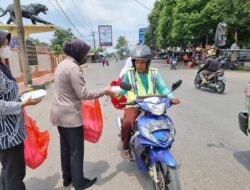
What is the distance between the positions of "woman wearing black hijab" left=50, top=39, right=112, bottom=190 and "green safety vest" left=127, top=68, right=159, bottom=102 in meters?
0.47

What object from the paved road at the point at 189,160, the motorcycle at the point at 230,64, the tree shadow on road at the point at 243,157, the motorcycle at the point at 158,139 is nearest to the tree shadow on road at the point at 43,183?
the paved road at the point at 189,160

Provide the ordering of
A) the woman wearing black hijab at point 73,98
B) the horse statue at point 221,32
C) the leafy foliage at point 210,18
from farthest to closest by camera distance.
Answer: the horse statue at point 221,32 → the leafy foliage at point 210,18 → the woman wearing black hijab at point 73,98

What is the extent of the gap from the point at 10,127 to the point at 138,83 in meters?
1.61

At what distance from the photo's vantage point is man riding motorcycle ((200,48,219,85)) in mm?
10230

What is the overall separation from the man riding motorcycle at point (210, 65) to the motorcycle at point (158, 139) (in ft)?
26.1

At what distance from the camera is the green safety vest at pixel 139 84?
3.29 meters

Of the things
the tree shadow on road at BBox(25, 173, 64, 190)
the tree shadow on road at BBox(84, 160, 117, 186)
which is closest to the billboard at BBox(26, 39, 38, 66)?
the tree shadow on road at BBox(84, 160, 117, 186)

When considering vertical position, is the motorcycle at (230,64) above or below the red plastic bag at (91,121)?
below

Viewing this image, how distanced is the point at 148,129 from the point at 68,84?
3.18 feet

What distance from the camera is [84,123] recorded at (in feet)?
10.5

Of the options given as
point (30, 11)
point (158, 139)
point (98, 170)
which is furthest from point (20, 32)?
point (30, 11)

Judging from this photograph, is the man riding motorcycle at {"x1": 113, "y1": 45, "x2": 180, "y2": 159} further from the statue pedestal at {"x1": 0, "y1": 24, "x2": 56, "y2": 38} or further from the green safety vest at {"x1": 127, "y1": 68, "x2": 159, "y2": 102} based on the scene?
the statue pedestal at {"x1": 0, "y1": 24, "x2": 56, "y2": 38}

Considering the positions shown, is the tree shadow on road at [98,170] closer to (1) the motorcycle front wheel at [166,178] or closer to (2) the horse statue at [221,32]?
(1) the motorcycle front wheel at [166,178]

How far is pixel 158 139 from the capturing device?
8.55 ft
